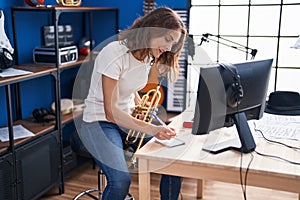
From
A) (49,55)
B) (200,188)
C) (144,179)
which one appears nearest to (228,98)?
(144,179)

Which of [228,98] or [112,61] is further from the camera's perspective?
[112,61]

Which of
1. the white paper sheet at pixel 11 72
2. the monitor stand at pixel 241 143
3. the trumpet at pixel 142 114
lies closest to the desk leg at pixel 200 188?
the trumpet at pixel 142 114

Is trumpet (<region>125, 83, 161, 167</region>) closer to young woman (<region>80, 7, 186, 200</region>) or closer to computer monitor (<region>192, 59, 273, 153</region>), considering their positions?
young woman (<region>80, 7, 186, 200</region>)

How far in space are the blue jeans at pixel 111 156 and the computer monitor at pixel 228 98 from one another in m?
0.47

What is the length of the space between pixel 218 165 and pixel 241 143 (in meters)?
0.20

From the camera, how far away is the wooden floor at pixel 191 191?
2760 mm

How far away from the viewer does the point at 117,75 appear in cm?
184

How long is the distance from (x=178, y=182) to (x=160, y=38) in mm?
877

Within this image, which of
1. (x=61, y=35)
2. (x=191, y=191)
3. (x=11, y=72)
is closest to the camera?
(x=11, y=72)

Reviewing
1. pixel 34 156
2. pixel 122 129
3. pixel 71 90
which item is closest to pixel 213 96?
pixel 122 129

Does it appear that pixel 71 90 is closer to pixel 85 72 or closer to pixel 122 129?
pixel 85 72

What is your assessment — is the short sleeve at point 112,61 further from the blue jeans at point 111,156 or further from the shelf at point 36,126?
the shelf at point 36,126

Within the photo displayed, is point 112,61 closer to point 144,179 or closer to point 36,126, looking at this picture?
point 144,179

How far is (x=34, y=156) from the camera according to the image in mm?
2543
